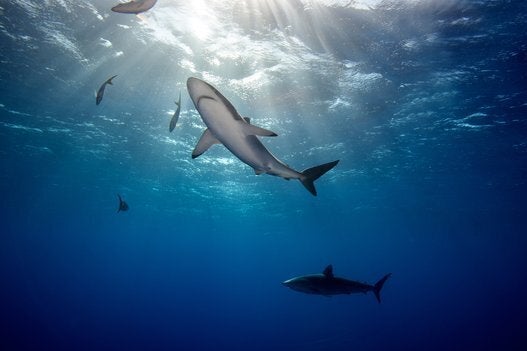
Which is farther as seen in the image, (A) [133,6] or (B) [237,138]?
(A) [133,6]

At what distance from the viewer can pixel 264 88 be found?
14.4 meters

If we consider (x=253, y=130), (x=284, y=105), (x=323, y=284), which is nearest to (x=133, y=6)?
(x=253, y=130)

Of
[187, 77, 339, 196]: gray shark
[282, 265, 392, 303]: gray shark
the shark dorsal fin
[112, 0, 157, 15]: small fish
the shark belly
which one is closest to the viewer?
[187, 77, 339, 196]: gray shark

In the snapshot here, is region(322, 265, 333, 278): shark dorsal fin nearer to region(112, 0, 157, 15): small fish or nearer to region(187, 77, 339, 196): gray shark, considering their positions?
region(187, 77, 339, 196): gray shark

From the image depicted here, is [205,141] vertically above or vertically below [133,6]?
below

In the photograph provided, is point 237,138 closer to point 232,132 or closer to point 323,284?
point 232,132

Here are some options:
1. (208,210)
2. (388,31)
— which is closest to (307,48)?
(388,31)

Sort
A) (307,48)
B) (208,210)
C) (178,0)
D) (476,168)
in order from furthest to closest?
(208,210), (476,168), (307,48), (178,0)

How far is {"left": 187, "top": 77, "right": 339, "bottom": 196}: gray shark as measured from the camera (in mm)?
2207

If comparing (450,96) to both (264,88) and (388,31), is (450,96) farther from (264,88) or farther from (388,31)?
(264,88)

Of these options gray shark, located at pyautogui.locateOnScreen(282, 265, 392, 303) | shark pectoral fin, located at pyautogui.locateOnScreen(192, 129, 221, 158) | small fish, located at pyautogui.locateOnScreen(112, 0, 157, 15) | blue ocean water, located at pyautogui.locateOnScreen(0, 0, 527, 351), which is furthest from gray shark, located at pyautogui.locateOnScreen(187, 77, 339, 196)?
blue ocean water, located at pyautogui.locateOnScreen(0, 0, 527, 351)

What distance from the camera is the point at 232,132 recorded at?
2570mm

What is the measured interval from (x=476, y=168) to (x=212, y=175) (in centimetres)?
2401

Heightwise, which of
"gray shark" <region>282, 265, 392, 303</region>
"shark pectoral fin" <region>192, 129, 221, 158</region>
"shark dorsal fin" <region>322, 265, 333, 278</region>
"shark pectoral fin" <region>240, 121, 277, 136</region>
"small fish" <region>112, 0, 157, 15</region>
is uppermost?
"small fish" <region>112, 0, 157, 15</region>
